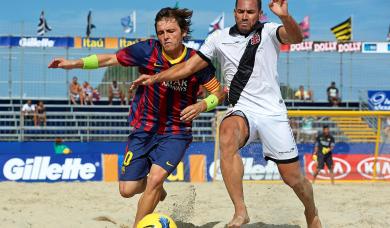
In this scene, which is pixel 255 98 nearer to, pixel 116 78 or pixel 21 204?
→ pixel 21 204

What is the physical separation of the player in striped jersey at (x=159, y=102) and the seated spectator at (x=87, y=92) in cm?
1727

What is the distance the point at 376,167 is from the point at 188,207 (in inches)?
326

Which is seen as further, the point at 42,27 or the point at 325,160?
the point at 42,27

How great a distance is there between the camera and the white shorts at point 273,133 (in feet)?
17.5

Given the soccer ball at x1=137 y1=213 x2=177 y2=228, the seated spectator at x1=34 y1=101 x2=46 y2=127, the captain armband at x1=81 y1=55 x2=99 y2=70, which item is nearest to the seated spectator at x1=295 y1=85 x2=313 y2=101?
the seated spectator at x1=34 y1=101 x2=46 y2=127

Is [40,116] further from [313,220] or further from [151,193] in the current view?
[313,220]

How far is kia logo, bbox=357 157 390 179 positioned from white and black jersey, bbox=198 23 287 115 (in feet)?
31.8

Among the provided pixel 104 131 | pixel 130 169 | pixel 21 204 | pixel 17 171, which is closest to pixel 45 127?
pixel 104 131

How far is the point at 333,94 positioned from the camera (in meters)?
23.9

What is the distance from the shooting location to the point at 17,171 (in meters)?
15.1

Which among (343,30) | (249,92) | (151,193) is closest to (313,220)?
(249,92)

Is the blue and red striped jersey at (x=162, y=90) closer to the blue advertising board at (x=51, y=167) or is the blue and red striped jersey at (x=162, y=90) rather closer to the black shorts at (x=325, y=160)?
the black shorts at (x=325, y=160)

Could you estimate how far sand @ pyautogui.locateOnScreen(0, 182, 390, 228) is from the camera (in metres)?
6.92

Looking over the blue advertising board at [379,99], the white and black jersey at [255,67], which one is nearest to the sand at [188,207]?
the white and black jersey at [255,67]
